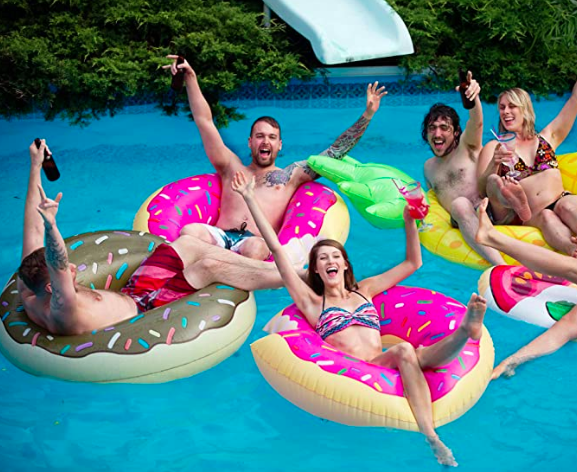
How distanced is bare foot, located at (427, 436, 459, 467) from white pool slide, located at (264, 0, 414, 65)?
4.67 m

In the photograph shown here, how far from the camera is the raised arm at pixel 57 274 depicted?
11.1 ft

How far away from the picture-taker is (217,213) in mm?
5281

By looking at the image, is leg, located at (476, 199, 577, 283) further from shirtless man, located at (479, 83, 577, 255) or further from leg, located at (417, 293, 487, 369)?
shirtless man, located at (479, 83, 577, 255)

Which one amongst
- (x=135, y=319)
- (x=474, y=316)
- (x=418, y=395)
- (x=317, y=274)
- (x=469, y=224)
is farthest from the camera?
(x=469, y=224)

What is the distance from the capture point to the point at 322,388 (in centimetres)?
351

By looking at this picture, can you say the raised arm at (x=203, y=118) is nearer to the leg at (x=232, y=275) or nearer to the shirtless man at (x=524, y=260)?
the leg at (x=232, y=275)

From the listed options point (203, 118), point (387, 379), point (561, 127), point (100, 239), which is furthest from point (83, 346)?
point (561, 127)

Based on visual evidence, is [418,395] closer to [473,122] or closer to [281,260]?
[281,260]

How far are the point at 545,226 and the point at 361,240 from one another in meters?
1.26

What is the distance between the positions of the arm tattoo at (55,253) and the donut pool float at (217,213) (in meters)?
1.35

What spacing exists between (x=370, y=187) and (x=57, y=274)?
227 cm

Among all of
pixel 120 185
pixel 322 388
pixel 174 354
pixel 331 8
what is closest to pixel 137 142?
pixel 120 185

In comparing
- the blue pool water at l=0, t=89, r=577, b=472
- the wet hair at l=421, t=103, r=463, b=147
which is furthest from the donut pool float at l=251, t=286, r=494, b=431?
the wet hair at l=421, t=103, r=463, b=147

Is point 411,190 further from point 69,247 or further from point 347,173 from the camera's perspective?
point 69,247
